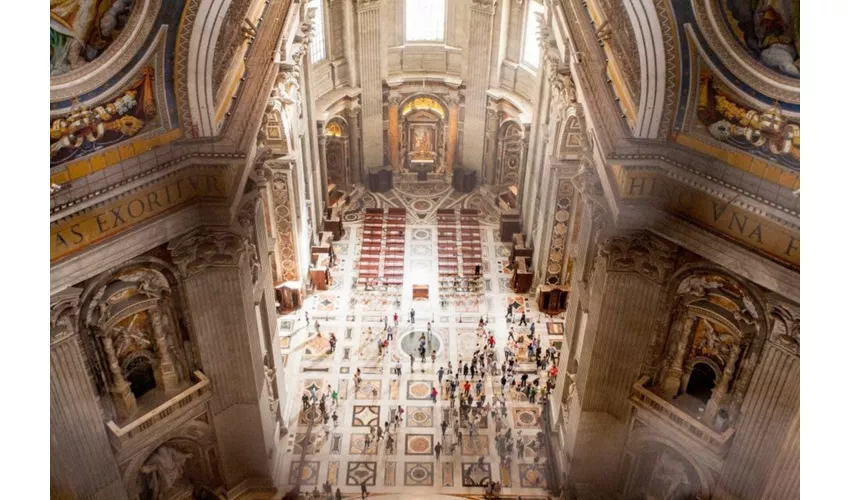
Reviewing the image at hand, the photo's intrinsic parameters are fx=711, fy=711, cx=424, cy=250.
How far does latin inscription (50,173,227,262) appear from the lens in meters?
13.1

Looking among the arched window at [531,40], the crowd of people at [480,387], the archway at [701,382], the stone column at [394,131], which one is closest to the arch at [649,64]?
the archway at [701,382]

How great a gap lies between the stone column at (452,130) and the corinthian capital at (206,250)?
69.2 ft

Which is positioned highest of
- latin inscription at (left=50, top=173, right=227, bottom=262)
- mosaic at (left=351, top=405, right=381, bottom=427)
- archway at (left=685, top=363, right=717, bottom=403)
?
latin inscription at (left=50, top=173, right=227, bottom=262)

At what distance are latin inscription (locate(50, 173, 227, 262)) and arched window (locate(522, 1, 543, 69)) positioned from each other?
18.8 metres

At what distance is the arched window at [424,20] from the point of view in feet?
112

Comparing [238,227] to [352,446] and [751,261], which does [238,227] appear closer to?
[352,446]

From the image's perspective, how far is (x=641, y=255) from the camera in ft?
51.9

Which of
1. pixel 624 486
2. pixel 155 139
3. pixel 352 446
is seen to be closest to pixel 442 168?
pixel 352 446

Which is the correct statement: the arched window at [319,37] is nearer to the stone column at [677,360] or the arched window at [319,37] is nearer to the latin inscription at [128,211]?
the latin inscription at [128,211]

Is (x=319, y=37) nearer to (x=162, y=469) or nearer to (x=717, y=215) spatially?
(x=162, y=469)

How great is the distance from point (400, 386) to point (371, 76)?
16.1 metres

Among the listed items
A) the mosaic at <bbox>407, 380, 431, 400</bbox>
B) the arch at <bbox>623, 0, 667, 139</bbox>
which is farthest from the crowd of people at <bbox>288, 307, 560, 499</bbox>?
the arch at <bbox>623, 0, 667, 139</bbox>

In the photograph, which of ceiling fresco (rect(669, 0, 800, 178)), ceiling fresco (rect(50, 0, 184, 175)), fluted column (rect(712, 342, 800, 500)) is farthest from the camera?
fluted column (rect(712, 342, 800, 500))

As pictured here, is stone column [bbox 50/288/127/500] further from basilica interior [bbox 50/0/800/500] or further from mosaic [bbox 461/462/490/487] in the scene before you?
mosaic [bbox 461/462/490/487]
